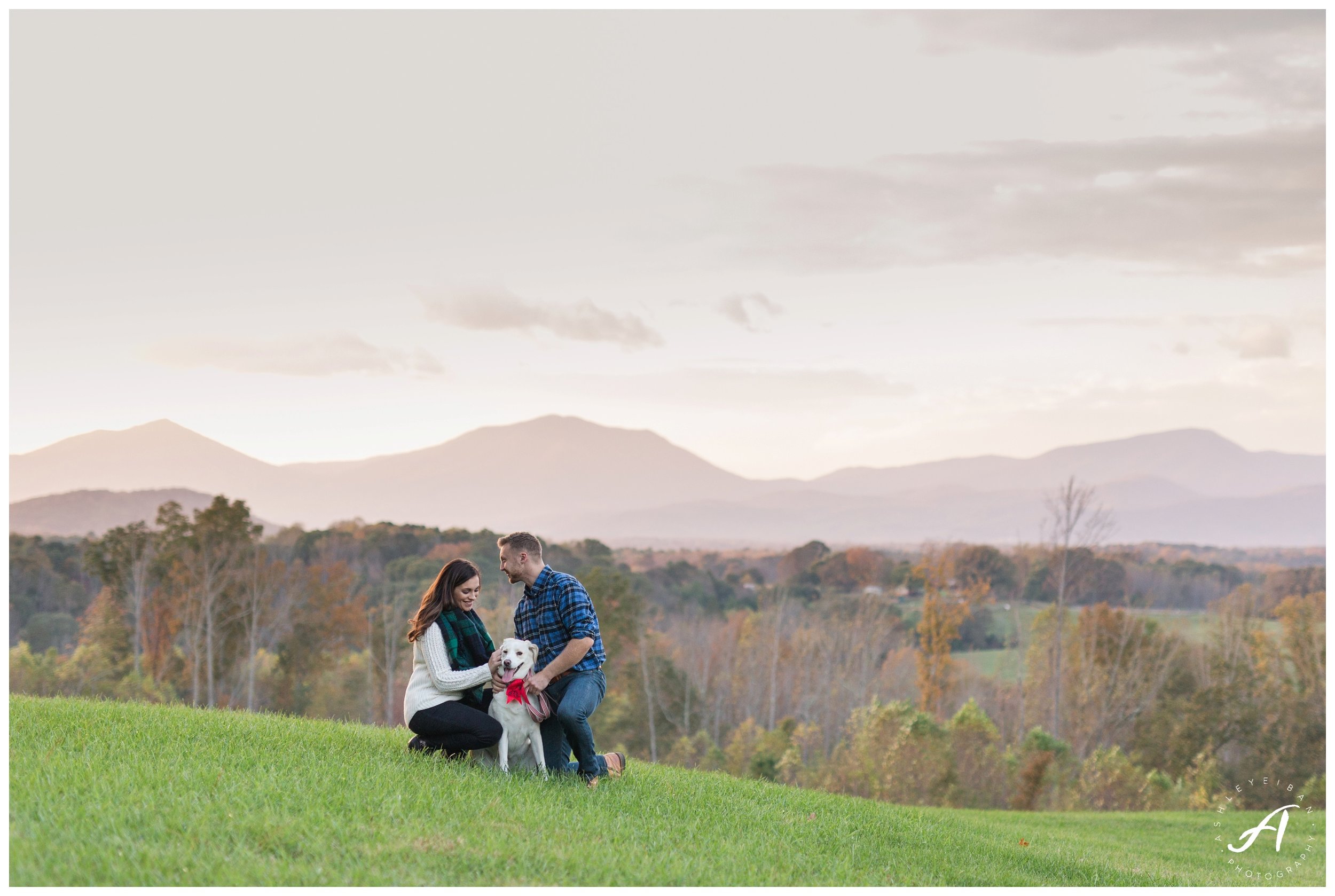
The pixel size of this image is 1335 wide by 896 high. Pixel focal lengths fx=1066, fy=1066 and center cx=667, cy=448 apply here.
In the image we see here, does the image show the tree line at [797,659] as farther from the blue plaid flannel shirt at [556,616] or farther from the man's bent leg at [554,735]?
the blue plaid flannel shirt at [556,616]

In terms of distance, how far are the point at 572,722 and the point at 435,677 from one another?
116 centimetres

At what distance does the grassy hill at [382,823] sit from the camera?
6289 mm

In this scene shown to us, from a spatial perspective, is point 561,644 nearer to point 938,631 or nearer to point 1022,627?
point 938,631

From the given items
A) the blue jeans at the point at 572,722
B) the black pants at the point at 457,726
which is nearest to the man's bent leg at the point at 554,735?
the blue jeans at the point at 572,722

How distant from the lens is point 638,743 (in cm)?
4512

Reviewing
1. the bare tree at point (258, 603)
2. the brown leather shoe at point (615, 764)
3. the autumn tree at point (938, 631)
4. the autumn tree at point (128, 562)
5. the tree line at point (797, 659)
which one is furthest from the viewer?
the autumn tree at point (128, 562)

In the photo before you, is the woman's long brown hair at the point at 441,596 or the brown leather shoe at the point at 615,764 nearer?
the woman's long brown hair at the point at 441,596

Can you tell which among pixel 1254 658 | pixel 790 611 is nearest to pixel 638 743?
pixel 790 611

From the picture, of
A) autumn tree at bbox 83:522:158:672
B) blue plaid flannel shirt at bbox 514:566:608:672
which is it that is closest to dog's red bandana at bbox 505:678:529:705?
blue plaid flannel shirt at bbox 514:566:608:672

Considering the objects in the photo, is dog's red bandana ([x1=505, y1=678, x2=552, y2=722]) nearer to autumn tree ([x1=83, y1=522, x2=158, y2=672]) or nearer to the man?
the man

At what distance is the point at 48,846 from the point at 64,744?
2.54 meters

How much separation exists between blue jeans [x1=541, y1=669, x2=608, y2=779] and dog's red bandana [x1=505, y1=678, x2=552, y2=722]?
0.42ft

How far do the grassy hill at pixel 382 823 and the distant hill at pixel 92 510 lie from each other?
3827 centimetres

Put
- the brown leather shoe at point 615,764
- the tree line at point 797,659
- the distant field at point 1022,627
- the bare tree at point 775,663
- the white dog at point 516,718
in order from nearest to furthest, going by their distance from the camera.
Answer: the white dog at point 516,718 → the brown leather shoe at point 615,764 → the tree line at point 797,659 → the distant field at point 1022,627 → the bare tree at point 775,663
